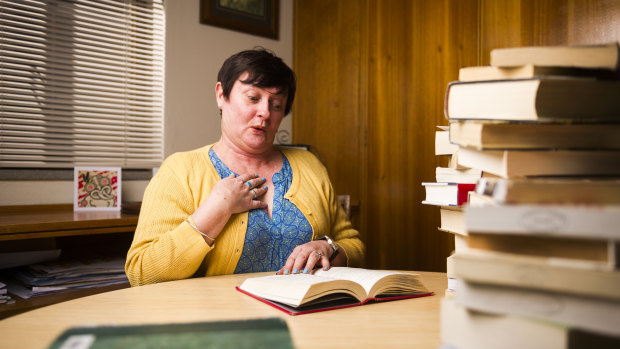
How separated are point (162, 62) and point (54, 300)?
134 cm

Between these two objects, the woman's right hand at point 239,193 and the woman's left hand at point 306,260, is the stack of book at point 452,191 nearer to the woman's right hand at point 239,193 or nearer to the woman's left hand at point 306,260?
the woman's left hand at point 306,260

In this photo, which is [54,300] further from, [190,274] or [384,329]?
[384,329]

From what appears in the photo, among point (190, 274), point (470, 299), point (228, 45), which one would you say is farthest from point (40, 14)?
Answer: point (470, 299)

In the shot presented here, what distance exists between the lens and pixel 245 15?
9.08 ft

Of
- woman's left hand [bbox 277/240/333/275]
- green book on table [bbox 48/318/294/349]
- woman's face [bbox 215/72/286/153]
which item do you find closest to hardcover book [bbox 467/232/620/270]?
green book on table [bbox 48/318/294/349]

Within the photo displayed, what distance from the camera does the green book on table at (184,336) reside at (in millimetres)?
670

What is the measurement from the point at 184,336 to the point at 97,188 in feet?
5.47

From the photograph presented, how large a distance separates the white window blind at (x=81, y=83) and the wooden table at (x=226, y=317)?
1.48 metres

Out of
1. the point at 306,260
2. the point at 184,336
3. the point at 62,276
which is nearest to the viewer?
the point at 184,336

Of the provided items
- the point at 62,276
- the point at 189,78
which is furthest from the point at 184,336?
the point at 189,78

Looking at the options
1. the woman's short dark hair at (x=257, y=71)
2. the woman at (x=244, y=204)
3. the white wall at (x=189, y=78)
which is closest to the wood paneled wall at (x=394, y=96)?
the white wall at (x=189, y=78)

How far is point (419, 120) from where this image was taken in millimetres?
2312

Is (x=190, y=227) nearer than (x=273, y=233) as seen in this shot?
Yes

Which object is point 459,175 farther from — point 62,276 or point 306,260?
point 62,276
